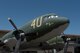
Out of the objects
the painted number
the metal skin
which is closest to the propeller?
the metal skin

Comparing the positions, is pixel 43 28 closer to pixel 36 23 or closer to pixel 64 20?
pixel 36 23

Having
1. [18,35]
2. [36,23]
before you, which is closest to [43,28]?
[36,23]

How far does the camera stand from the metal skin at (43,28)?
25.9 metres

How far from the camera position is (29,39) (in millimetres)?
27891

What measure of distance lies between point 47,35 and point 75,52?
30.4m

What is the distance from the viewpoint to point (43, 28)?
26594 mm

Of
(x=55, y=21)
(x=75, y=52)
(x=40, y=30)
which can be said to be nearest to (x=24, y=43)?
(x=40, y=30)

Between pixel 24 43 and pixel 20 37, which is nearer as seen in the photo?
pixel 20 37

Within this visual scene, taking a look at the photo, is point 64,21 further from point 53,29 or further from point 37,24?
point 37,24

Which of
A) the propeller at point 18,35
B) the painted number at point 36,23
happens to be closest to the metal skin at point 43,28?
the painted number at point 36,23

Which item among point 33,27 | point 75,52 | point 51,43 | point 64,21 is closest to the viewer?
point 64,21

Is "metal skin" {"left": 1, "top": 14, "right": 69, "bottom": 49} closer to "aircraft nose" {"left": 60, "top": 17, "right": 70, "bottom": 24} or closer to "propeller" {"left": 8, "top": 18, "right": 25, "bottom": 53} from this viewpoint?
"aircraft nose" {"left": 60, "top": 17, "right": 70, "bottom": 24}

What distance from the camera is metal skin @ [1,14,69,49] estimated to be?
2594 cm

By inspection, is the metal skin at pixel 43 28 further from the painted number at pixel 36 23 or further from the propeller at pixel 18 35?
the propeller at pixel 18 35
